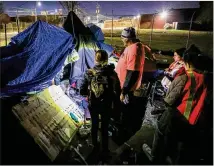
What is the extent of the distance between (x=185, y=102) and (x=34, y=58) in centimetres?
334

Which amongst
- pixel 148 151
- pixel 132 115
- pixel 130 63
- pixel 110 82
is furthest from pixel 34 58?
pixel 148 151

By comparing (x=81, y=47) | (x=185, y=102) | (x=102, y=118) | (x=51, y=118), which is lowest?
(x=51, y=118)

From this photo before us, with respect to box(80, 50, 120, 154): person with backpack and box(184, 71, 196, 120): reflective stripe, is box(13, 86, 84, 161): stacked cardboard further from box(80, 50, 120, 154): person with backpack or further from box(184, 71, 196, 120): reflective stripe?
box(184, 71, 196, 120): reflective stripe

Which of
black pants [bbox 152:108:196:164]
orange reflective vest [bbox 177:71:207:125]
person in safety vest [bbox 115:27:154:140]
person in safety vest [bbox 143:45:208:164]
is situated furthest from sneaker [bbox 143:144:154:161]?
orange reflective vest [bbox 177:71:207:125]

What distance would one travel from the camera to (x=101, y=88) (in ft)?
13.3

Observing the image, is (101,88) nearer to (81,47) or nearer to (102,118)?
(102,118)

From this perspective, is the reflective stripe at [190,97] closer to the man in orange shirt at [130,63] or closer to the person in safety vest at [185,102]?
the person in safety vest at [185,102]

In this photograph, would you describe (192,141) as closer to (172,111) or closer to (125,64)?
(172,111)

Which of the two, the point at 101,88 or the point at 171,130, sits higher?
the point at 101,88

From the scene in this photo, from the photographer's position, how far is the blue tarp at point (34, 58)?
4.62m

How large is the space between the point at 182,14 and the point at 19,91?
10.9m

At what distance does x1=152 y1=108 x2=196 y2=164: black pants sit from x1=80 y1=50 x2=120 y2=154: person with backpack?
0.99 metres

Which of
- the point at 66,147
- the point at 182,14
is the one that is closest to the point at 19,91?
the point at 66,147

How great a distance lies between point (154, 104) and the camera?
6852mm
